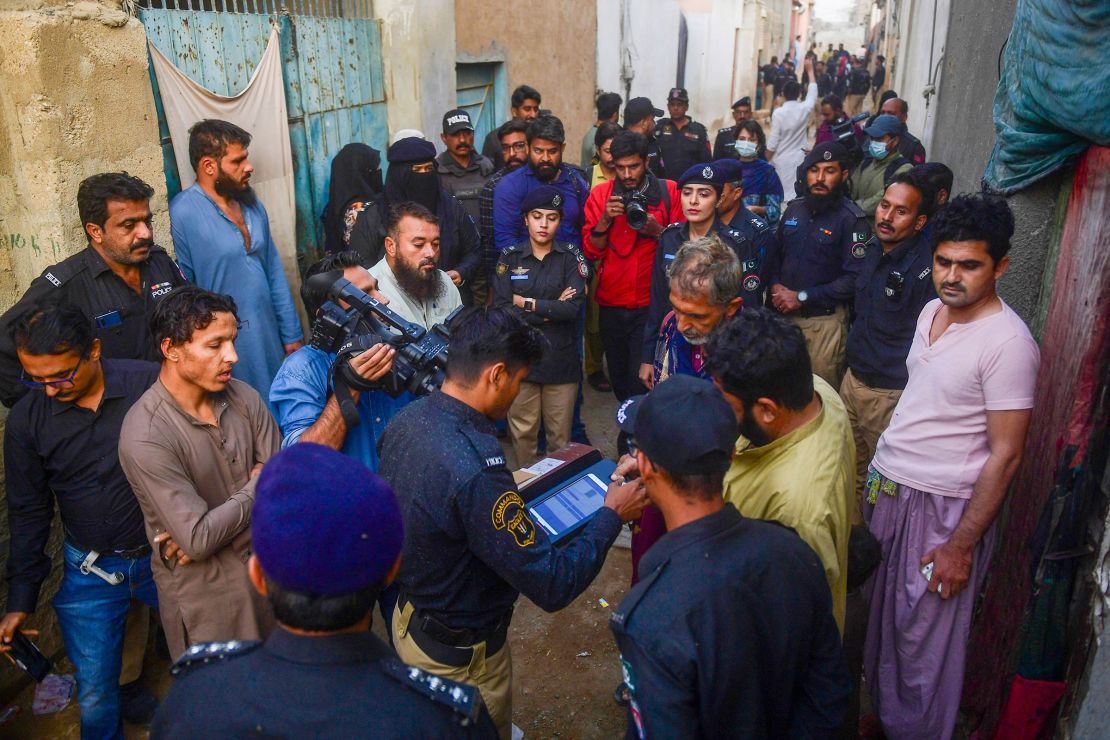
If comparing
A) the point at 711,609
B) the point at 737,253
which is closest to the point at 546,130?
the point at 737,253

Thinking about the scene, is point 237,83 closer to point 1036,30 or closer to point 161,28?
point 161,28

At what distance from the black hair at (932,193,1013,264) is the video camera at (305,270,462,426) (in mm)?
1773

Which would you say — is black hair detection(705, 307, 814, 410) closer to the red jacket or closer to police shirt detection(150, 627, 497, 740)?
police shirt detection(150, 627, 497, 740)

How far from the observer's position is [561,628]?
4008 mm

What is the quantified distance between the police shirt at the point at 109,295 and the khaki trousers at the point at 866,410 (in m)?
3.37

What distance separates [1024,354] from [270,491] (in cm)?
230

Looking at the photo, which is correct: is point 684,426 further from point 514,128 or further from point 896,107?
point 896,107

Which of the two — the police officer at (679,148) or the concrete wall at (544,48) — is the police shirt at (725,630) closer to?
the concrete wall at (544,48)

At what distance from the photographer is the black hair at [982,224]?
104 inches

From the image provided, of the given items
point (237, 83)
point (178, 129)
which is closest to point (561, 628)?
point (178, 129)

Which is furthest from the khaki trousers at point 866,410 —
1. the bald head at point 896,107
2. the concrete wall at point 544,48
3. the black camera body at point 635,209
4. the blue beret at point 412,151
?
Answer: the bald head at point 896,107

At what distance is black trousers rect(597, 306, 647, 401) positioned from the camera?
209 inches

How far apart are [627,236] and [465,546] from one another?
133 inches

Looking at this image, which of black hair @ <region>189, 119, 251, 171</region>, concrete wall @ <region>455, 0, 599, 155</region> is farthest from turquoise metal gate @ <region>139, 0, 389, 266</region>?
concrete wall @ <region>455, 0, 599, 155</region>
